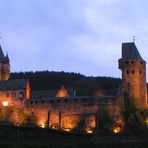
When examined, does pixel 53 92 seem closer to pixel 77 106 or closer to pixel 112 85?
pixel 77 106

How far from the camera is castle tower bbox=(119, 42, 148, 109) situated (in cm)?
10081

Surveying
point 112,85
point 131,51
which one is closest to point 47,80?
point 112,85

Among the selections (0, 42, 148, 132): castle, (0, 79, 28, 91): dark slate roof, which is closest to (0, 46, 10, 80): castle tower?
(0, 79, 28, 91): dark slate roof

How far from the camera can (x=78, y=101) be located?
3979 inches

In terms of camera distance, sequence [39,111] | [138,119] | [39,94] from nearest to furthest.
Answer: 1. [138,119]
2. [39,111]
3. [39,94]

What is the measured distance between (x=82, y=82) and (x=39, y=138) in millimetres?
47212

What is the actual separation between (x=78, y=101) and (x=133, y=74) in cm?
934

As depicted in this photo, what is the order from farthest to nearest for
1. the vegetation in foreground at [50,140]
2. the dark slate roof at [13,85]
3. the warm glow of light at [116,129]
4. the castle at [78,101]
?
the dark slate roof at [13,85]
the castle at [78,101]
the warm glow of light at [116,129]
the vegetation in foreground at [50,140]

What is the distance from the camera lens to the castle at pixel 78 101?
98.8 meters

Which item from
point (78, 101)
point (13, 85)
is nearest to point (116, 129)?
point (78, 101)

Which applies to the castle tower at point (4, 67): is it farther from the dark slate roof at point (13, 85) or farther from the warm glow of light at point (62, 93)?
the warm glow of light at point (62, 93)

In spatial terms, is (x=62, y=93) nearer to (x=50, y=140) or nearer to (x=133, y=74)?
(x=133, y=74)

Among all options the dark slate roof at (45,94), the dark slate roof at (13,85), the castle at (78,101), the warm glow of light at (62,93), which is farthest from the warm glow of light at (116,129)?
the dark slate roof at (13,85)

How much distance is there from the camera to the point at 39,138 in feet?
240
